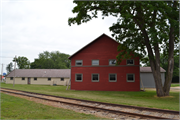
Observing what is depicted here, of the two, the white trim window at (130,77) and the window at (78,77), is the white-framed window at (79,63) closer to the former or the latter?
the window at (78,77)

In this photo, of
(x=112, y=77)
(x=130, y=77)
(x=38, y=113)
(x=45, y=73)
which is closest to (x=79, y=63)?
(x=112, y=77)

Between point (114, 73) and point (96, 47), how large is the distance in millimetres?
5458

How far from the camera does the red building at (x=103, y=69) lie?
2575 cm

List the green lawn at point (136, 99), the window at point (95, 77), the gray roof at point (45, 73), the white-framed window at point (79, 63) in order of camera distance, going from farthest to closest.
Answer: the gray roof at point (45, 73) < the white-framed window at point (79, 63) < the window at point (95, 77) < the green lawn at point (136, 99)

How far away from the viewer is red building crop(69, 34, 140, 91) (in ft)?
84.5

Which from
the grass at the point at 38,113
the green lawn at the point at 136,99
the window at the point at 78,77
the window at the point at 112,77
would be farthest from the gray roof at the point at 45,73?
the grass at the point at 38,113

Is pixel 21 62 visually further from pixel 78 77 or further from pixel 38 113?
pixel 38 113

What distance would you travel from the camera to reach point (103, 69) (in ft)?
88.0

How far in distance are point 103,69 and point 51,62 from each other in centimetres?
6137

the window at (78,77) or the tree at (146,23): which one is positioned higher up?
the tree at (146,23)

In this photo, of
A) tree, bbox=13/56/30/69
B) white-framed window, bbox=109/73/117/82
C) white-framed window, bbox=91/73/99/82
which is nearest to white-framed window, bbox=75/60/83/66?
white-framed window, bbox=91/73/99/82

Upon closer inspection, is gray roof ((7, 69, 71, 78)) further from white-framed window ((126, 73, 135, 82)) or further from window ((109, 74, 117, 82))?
white-framed window ((126, 73, 135, 82))

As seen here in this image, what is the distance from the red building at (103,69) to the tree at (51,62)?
5409cm

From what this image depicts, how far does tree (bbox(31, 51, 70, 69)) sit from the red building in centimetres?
5409
